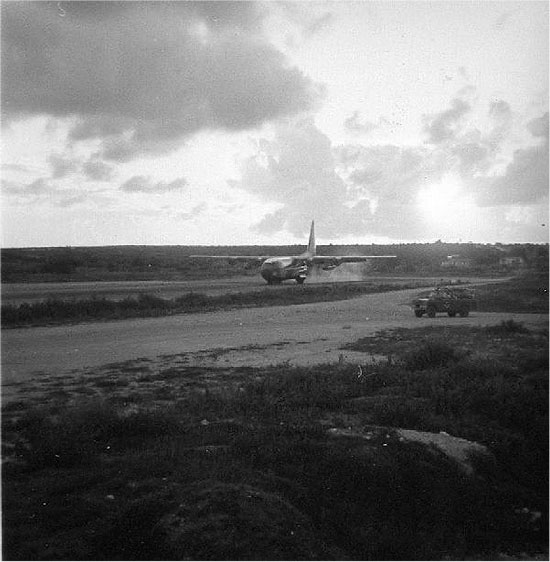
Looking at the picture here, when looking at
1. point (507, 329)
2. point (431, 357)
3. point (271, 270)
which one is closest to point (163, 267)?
point (271, 270)

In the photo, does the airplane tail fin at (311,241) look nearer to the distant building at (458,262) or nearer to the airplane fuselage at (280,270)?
the airplane fuselage at (280,270)

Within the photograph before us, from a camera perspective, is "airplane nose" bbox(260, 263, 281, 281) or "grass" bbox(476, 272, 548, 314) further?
"airplane nose" bbox(260, 263, 281, 281)

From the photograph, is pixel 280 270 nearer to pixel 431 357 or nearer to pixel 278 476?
pixel 431 357

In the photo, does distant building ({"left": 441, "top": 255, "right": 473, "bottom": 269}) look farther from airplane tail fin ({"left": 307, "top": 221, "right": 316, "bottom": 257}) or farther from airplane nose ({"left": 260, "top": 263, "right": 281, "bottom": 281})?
airplane nose ({"left": 260, "top": 263, "right": 281, "bottom": 281})

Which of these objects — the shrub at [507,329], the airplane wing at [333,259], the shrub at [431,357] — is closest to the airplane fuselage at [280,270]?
the airplane wing at [333,259]

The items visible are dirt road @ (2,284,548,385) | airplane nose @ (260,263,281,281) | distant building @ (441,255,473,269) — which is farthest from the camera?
distant building @ (441,255,473,269)

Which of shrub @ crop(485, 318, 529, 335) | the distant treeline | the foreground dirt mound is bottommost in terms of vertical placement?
the foreground dirt mound

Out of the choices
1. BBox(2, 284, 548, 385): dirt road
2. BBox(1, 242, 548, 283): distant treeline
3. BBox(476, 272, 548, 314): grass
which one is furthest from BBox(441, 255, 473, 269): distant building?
BBox(2, 284, 548, 385): dirt road

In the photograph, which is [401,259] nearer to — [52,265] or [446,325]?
[52,265]
